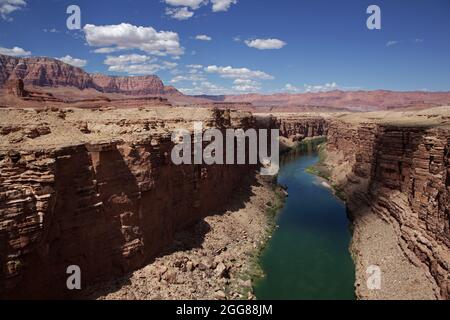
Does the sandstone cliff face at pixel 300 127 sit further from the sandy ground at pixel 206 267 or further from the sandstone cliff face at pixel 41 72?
the sandy ground at pixel 206 267

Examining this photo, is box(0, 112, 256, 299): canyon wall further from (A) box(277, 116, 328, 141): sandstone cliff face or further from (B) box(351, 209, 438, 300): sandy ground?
(A) box(277, 116, 328, 141): sandstone cliff face

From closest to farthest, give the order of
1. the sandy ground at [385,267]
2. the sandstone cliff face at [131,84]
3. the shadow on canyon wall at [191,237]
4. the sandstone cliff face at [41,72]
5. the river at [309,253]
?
the shadow on canyon wall at [191,237] → the sandy ground at [385,267] → the river at [309,253] → the sandstone cliff face at [41,72] → the sandstone cliff face at [131,84]

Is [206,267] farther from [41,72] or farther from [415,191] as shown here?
[41,72]

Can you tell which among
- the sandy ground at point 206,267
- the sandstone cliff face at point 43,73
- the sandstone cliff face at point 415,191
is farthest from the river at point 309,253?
the sandstone cliff face at point 43,73

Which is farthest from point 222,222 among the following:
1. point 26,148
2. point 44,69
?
point 44,69
